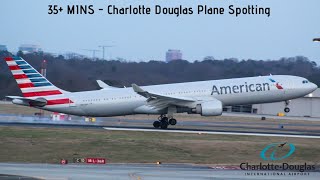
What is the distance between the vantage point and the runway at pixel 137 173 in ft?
83.2

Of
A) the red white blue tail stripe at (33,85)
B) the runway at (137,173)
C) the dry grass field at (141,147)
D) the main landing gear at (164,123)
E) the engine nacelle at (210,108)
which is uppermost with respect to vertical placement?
the red white blue tail stripe at (33,85)

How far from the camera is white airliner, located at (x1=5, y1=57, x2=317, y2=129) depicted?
52062mm

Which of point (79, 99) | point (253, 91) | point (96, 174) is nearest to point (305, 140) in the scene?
point (253, 91)

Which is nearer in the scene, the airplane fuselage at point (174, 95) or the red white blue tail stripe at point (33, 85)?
the airplane fuselage at point (174, 95)

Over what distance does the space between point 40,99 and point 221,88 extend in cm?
1466

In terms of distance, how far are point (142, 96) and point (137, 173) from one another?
83.2ft

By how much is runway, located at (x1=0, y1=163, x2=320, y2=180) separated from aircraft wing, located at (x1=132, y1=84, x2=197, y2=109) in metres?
20.1

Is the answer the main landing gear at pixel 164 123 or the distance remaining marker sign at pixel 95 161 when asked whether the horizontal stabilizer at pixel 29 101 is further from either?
the distance remaining marker sign at pixel 95 161

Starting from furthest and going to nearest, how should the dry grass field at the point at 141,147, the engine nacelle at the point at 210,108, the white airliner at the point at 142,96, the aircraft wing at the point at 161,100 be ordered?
the white airliner at the point at 142,96 < the engine nacelle at the point at 210,108 < the aircraft wing at the point at 161,100 < the dry grass field at the point at 141,147

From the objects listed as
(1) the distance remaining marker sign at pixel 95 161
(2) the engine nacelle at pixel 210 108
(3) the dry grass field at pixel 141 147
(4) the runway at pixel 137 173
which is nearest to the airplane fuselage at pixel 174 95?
(2) the engine nacelle at pixel 210 108

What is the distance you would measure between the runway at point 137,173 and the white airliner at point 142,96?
22004 mm

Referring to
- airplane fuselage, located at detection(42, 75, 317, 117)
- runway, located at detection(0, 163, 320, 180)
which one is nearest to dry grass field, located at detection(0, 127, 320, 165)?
runway, located at detection(0, 163, 320, 180)

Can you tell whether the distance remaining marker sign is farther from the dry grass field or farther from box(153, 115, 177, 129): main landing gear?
box(153, 115, 177, 129): main landing gear

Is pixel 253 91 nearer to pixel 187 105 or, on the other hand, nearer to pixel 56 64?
pixel 187 105
